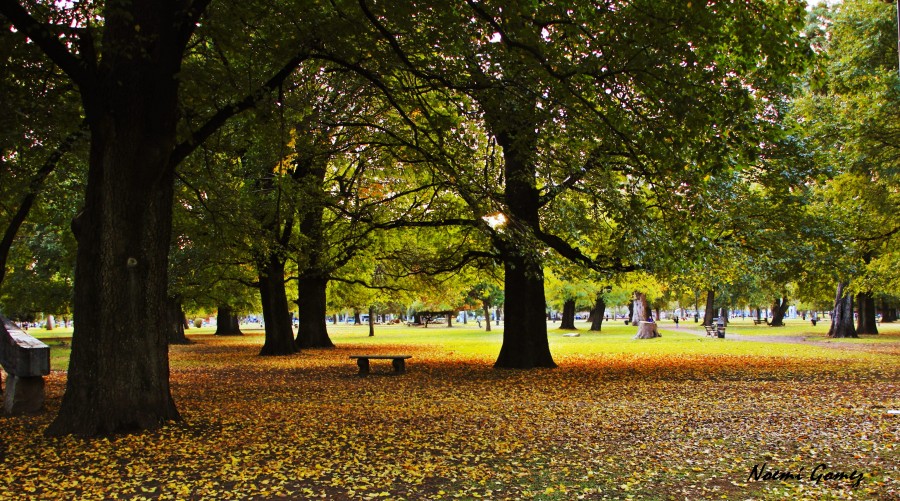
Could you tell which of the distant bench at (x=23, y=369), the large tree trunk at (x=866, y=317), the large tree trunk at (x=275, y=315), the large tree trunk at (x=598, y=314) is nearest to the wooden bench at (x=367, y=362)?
the distant bench at (x=23, y=369)

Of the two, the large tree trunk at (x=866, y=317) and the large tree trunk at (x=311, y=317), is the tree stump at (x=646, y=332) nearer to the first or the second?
the large tree trunk at (x=866, y=317)

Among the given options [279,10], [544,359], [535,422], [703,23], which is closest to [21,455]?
[535,422]

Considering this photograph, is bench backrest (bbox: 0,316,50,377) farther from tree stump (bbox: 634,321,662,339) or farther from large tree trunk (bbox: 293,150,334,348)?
tree stump (bbox: 634,321,662,339)

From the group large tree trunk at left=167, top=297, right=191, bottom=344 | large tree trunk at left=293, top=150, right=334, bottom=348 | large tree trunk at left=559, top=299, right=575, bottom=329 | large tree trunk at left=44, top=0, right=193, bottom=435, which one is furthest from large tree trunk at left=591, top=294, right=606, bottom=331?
large tree trunk at left=44, top=0, right=193, bottom=435

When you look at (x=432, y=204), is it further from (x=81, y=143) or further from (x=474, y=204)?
(x=81, y=143)

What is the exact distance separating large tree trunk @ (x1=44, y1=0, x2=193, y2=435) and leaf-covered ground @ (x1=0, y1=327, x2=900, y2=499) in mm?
555

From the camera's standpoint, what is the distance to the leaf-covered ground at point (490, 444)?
563cm

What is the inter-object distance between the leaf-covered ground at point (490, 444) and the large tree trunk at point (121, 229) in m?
0.56

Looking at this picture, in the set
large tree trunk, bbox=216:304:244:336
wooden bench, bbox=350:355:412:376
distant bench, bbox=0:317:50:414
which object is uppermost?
distant bench, bbox=0:317:50:414

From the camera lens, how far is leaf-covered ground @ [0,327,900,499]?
563cm

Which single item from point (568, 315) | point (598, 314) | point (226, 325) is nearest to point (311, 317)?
point (226, 325)

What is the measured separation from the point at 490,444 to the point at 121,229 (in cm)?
525

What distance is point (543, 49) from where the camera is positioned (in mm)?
8680

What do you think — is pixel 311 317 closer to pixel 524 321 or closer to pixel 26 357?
pixel 524 321
